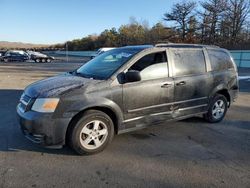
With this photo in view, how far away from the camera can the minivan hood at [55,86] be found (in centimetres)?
448

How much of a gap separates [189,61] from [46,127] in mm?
3186

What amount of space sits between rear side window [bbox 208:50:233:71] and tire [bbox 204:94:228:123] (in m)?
0.65

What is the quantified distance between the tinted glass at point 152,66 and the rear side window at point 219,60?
148 cm

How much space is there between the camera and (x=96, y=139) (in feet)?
15.5

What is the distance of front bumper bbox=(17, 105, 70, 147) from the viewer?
14.2ft

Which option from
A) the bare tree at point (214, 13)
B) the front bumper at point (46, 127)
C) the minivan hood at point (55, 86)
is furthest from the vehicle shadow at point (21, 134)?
the bare tree at point (214, 13)

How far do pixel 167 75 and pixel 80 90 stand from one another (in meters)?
1.78

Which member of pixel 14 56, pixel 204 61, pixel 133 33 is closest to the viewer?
pixel 204 61

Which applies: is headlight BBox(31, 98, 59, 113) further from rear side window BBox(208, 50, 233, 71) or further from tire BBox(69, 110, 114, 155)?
rear side window BBox(208, 50, 233, 71)

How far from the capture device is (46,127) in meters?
4.32

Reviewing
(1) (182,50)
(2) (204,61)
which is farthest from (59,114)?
(2) (204,61)

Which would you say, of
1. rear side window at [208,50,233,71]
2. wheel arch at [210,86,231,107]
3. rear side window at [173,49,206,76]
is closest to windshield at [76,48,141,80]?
rear side window at [173,49,206,76]

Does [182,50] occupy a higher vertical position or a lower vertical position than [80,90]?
higher

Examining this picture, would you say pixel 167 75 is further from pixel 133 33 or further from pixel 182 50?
pixel 133 33
